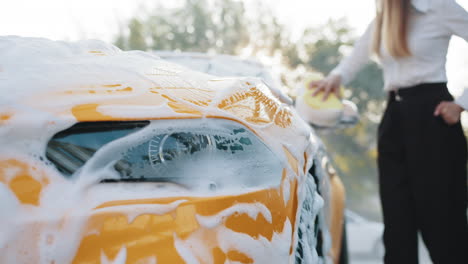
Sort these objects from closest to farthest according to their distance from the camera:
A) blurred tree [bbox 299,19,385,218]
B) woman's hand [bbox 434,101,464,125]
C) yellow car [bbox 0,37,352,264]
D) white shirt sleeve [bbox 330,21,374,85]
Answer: yellow car [bbox 0,37,352,264] < woman's hand [bbox 434,101,464,125] < white shirt sleeve [bbox 330,21,374,85] < blurred tree [bbox 299,19,385,218]

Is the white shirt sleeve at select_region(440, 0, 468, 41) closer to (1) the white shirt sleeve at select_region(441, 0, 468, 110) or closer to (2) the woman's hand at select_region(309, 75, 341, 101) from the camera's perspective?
(1) the white shirt sleeve at select_region(441, 0, 468, 110)

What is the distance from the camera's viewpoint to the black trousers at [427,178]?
6.14 ft

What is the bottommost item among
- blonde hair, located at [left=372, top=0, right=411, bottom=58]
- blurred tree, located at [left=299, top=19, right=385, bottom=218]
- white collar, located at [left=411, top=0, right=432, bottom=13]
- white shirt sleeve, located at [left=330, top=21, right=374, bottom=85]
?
blurred tree, located at [left=299, top=19, right=385, bottom=218]

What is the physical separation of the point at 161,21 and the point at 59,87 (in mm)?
18346

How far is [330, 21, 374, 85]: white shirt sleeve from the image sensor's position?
8.16 ft

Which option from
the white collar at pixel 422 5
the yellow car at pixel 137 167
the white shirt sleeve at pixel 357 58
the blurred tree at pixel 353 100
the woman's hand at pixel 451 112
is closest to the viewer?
Result: the yellow car at pixel 137 167

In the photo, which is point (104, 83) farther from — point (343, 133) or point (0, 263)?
point (343, 133)

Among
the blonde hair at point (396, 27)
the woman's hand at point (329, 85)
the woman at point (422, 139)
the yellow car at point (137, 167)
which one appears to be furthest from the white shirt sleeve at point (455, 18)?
the yellow car at point (137, 167)

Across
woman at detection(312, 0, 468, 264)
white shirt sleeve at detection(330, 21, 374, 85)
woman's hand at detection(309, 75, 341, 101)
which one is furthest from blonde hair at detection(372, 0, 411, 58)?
woman's hand at detection(309, 75, 341, 101)

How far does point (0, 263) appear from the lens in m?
0.74

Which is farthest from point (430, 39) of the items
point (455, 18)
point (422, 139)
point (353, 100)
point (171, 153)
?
point (353, 100)

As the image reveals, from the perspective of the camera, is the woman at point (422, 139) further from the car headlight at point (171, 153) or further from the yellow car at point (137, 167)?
the car headlight at point (171, 153)

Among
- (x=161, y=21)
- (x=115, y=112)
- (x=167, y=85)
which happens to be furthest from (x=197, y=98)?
(x=161, y=21)

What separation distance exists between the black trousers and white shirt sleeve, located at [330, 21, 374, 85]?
0.52m
